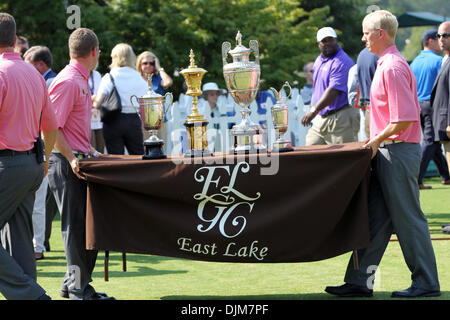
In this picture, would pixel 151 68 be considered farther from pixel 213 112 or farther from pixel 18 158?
pixel 18 158

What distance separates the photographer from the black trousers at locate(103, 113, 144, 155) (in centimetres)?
780

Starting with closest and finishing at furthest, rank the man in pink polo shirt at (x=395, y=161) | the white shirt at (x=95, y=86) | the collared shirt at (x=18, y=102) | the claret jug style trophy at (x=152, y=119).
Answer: the collared shirt at (x=18, y=102)
the man in pink polo shirt at (x=395, y=161)
the claret jug style trophy at (x=152, y=119)
the white shirt at (x=95, y=86)

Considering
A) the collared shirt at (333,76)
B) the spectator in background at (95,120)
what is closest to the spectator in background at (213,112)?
the spectator in background at (95,120)

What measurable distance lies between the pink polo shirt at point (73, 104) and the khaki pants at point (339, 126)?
302cm

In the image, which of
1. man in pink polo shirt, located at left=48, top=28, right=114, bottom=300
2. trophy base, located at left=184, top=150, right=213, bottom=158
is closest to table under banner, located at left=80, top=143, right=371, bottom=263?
trophy base, located at left=184, top=150, right=213, bottom=158

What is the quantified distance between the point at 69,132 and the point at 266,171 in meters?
1.39

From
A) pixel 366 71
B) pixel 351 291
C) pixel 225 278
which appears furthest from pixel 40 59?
pixel 351 291

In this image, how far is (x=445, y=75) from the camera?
6.95 metres

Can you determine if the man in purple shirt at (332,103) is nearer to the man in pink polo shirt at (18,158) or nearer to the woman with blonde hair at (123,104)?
the woman with blonde hair at (123,104)

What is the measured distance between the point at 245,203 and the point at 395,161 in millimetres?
1021

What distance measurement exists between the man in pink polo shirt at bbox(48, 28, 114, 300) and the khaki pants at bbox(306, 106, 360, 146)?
10.0 feet

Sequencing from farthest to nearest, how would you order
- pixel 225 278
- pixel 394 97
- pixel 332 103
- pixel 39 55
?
pixel 332 103, pixel 39 55, pixel 225 278, pixel 394 97

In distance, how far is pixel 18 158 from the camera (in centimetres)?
441

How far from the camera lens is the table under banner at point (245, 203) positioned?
177 inches
